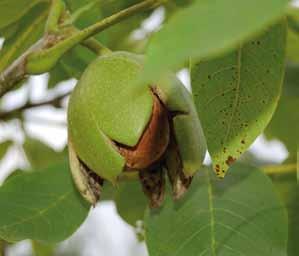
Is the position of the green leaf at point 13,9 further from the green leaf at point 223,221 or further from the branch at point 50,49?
the green leaf at point 223,221

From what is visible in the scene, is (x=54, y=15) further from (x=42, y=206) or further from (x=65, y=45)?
(x=42, y=206)

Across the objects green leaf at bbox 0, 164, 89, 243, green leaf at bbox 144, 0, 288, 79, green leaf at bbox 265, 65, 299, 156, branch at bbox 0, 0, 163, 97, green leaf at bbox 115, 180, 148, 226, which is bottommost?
green leaf at bbox 265, 65, 299, 156

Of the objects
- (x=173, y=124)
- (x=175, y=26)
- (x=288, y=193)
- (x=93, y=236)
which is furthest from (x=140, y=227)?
(x=93, y=236)

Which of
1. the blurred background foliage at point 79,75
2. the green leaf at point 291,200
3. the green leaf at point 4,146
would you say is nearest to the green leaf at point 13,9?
the blurred background foliage at point 79,75

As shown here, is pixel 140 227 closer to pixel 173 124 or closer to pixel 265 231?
pixel 265 231

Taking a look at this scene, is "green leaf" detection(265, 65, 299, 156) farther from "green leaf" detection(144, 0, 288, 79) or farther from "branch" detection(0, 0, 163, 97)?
"green leaf" detection(144, 0, 288, 79)

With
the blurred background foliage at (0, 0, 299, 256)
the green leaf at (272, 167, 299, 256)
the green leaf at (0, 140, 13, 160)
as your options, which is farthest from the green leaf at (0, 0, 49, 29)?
the green leaf at (0, 140, 13, 160)

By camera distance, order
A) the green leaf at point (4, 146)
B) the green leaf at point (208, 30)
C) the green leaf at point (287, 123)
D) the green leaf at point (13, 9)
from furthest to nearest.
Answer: the green leaf at point (4, 146) < the green leaf at point (287, 123) < the green leaf at point (13, 9) < the green leaf at point (208, 30)
